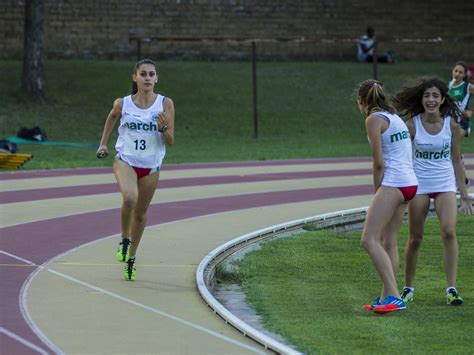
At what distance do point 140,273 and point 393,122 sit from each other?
3.14 m

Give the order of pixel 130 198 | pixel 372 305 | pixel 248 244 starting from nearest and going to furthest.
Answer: pixel 372 305
pixel 130 198
pixel 248 244

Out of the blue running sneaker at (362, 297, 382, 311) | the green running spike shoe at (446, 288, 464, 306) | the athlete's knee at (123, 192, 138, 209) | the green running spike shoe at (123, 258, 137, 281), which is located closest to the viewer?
→ the blue running sneaker at (362, 297, 382, 311)

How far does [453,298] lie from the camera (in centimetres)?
1042

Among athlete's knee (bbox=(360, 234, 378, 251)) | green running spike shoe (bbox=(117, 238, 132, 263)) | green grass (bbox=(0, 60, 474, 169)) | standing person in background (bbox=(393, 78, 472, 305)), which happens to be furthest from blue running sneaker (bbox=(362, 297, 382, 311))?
green grass (bbox=(0, 60, 474, 169))

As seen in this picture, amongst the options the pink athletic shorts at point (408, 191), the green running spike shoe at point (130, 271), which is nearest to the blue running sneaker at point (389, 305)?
the pink athletic shorts at point (408, 191)

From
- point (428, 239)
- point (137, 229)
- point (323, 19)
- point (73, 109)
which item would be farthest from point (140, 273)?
point (323, 19)

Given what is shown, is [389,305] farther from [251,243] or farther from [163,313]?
[251,243]

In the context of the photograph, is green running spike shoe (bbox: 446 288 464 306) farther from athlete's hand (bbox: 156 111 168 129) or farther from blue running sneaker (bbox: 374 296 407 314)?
athlete's hand (bbox: 156 111 168 129)

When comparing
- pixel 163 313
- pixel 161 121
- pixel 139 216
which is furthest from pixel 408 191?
pixel 139 216

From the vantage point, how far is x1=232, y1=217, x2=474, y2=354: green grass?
8898 mm

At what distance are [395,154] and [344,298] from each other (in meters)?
1.45

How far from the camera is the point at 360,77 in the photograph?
38469mm

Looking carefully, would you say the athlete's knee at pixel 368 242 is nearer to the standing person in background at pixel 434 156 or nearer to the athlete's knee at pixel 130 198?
→ the standing person in background at pixel 434 156

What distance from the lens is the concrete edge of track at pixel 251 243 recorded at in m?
8.85
